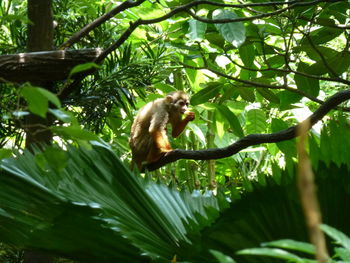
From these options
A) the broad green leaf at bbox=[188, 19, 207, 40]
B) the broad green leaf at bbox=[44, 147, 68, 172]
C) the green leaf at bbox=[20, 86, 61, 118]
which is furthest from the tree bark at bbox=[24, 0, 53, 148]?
the green leaf at bbox=[20, 86, 61, 118]

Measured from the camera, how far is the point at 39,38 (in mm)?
2227

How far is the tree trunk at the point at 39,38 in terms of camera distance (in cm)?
212

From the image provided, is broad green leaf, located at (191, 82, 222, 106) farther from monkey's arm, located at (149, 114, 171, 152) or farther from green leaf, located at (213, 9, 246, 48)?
monkey's arm, located at (149, 114, 171, 152)

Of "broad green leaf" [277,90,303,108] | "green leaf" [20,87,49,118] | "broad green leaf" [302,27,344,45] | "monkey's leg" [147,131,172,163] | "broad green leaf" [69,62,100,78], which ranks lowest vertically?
"green leaf" [20,87,49,118]

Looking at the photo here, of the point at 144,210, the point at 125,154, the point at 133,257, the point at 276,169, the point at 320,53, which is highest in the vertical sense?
the point at 320,53

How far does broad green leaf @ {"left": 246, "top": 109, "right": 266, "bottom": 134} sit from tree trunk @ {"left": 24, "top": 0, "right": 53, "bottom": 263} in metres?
1.51

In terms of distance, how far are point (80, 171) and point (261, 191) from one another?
Result: 509 millimetres

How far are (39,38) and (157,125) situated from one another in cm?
181

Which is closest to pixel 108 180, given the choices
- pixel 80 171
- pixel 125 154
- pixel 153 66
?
pixel 80 171

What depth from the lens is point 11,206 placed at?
4.21ft

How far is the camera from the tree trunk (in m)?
2.12

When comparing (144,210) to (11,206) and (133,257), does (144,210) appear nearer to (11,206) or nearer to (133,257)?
(133,257)

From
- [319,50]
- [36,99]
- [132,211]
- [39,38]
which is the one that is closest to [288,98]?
[319,50]

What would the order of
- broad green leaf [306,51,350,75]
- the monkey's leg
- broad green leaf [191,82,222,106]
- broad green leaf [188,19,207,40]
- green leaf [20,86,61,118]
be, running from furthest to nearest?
the monkey's leg
broad green leaf [191,82,222,106]
broad green leaf [306,51,350,75]
broad green leaf [188,19,207,40]
green leaf [20,86,61,118]
